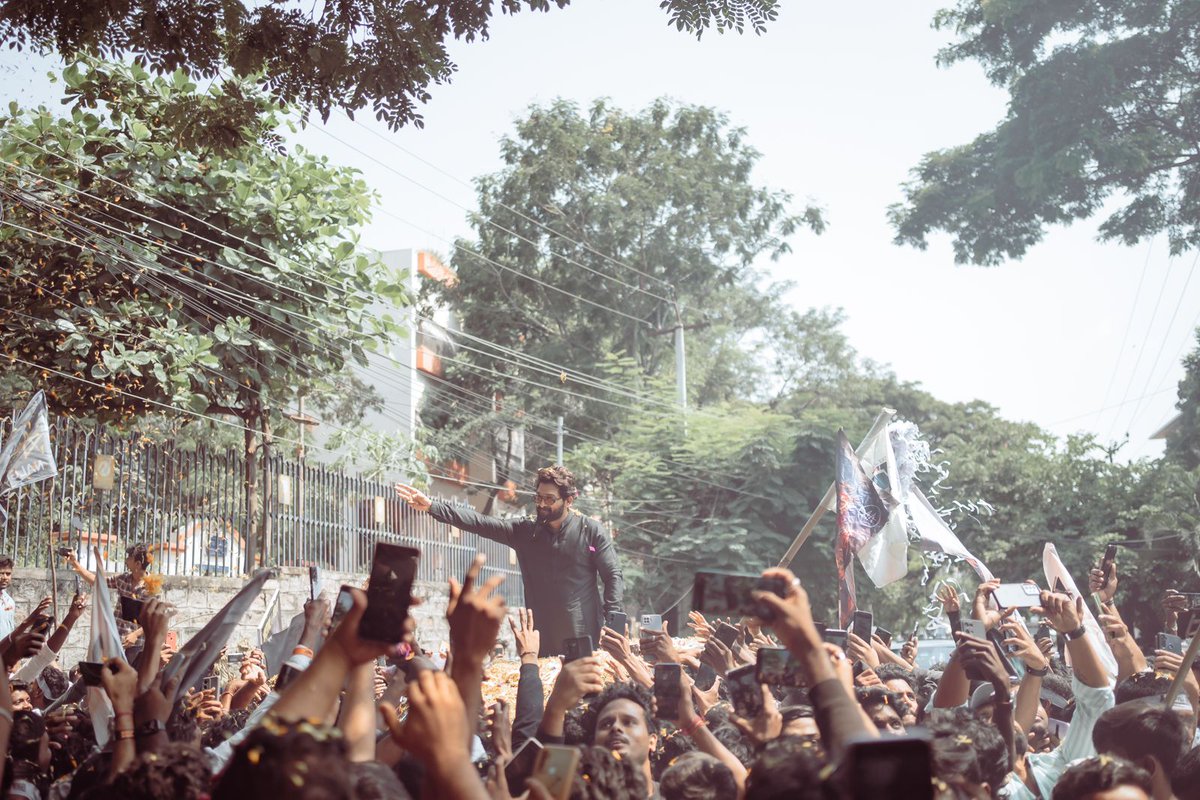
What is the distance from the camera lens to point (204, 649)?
414cm

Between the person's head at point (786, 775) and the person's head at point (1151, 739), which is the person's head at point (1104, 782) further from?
the person's head at point (786, 775)

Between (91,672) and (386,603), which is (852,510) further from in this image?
(386,603)

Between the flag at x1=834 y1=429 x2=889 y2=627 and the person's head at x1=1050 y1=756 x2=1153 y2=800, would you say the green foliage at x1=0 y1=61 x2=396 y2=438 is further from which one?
A: the person's head at x1=1050 y1=756 x2=1153 y2=800

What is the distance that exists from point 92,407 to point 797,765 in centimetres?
1101

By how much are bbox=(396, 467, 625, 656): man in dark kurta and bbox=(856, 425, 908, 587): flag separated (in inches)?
117

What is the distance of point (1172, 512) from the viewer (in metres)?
18.5

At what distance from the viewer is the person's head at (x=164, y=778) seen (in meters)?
2.54

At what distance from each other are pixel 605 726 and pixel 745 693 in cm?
79

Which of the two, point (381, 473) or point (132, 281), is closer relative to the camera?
point (132, 281)

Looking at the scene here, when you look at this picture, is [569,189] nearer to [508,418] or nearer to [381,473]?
[508,418]

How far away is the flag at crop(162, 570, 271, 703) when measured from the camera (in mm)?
4035

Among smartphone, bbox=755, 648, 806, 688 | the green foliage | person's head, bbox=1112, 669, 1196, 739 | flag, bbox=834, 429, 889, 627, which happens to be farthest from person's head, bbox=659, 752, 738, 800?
the green foliage

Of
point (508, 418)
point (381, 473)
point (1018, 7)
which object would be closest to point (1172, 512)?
point (1018, 7)

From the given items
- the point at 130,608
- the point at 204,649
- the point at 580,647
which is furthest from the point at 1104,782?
the point at 130,608
